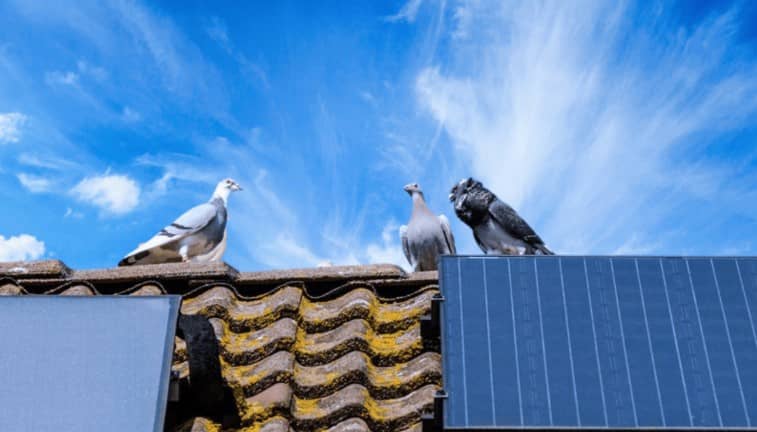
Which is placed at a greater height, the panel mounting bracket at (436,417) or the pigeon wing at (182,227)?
the pigeon wing at (182,227)

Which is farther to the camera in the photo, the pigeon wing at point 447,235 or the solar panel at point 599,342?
the pigeon wing at point 447,235

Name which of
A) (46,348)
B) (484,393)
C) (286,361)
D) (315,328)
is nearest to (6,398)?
(46,348)

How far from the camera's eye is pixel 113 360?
2648mm

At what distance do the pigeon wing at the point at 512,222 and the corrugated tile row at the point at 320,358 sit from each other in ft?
4.68

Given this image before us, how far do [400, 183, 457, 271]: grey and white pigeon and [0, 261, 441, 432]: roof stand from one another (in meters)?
1.72

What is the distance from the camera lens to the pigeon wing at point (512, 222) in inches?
186

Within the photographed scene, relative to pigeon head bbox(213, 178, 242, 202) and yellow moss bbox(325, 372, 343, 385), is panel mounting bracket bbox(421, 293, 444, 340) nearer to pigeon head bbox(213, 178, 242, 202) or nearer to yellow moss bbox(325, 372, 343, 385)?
yellow moss bbox(325, 372, 343, 385)

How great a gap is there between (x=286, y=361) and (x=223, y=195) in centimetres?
394

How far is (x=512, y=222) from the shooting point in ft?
15.6

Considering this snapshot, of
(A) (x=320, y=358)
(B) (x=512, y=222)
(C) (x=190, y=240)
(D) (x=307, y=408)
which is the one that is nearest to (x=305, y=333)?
(A) (x=320, y=358)

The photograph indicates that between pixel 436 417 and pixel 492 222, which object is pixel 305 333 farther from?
pixel 492 222

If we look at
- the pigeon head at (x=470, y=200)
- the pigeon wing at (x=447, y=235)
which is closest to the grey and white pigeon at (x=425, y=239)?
the pigeon wing at (x=447, y=235)

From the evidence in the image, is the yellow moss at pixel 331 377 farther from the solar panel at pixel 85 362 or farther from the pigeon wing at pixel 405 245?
the pigeon wing at pixel 405 245

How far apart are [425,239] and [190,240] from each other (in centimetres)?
131
